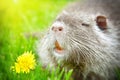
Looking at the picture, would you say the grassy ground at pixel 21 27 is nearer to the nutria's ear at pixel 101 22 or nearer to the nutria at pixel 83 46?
the nutria at pixel 83 46

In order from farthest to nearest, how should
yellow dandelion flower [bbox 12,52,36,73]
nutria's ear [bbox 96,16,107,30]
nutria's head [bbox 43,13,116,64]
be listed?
nutria's ear [bbox 96,16,107,30], nutria's head [bbox 43,13,116,64], yellow dandelion flower [bbox 12,52,36,73]

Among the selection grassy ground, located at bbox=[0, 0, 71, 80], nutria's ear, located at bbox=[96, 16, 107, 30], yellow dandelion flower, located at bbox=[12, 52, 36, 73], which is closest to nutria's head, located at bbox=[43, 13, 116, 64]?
nutria's ear, located at bbox=[96, 16, 107, 30]

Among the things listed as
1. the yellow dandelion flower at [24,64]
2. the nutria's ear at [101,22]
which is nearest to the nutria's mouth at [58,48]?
the yellow dandelion flower at [24,64]

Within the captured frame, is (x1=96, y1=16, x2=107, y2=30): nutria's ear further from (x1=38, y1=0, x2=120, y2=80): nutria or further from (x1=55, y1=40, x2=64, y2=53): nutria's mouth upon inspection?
(x1=55, y1=40, x2=64, y2=53): nutria's mouth

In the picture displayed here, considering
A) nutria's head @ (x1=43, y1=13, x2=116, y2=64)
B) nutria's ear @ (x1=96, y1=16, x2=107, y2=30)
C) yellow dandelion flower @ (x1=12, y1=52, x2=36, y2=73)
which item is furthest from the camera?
nutria's ear @ (x1=96, y1=16, x2=107, y2=30)

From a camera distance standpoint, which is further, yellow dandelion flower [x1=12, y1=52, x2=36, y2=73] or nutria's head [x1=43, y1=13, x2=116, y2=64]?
nutria's head [x1=43, y1=13, x2=116, y2=64]

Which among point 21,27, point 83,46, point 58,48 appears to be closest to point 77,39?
point 83,46
